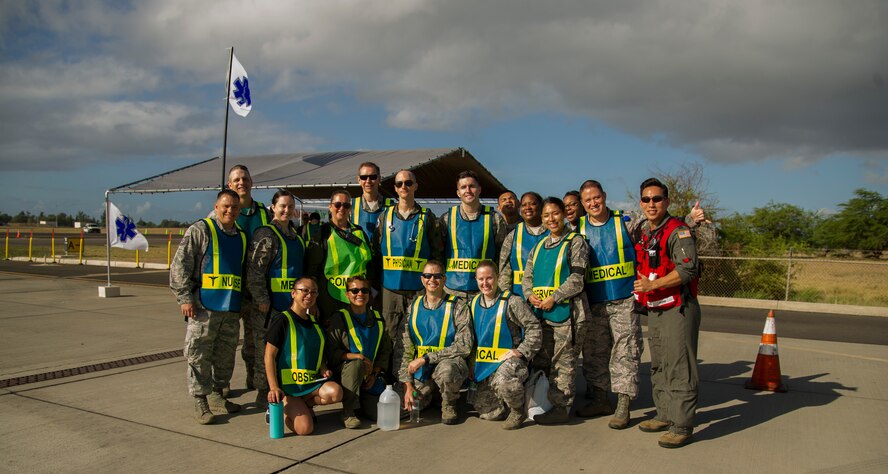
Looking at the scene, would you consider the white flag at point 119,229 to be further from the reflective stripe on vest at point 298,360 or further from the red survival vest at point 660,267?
the red survival vest at point 660,267

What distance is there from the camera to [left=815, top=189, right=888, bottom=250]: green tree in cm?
3428

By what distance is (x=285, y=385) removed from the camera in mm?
4805

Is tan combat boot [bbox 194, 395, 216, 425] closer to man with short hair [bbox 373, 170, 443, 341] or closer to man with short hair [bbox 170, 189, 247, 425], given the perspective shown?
man with short hair [bbox 170, 189, 247, 425]

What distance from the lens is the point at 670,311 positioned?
15.4 ft

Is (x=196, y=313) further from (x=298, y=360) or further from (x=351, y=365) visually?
(x=351, y=365)

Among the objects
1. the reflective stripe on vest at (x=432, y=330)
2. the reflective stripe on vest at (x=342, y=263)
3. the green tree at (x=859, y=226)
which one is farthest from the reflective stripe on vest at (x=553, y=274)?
the green tree at (x=859, y=226)

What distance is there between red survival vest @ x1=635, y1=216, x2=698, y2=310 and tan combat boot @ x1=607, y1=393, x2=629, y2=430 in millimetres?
807

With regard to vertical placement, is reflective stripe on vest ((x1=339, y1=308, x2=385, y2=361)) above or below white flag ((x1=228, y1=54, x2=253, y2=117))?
below

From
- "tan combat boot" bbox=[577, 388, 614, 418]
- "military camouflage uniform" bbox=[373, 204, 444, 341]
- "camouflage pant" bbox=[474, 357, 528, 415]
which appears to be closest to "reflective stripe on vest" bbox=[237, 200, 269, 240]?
"military camouflage uniform" bbox=[373, 204, 444, 341]

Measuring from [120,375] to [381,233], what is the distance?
3140 millimetres

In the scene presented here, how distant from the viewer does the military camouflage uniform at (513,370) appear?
491 centimetres

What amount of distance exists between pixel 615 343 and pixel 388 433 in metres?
1.98

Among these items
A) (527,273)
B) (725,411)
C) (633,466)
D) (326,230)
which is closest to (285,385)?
(326,230)

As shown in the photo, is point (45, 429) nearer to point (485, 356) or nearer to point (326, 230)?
point (326, 230)
